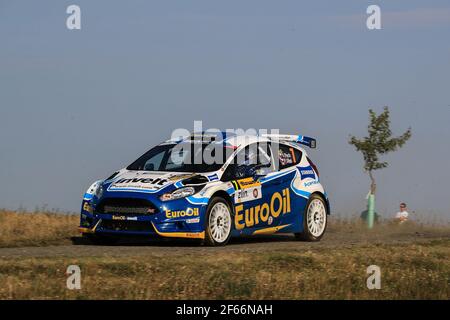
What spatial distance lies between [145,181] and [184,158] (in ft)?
3.90

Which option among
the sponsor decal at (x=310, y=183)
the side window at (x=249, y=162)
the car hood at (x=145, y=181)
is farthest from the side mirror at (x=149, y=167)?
the sponsor decal at (x=310, y=183)

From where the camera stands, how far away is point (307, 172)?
20.2m

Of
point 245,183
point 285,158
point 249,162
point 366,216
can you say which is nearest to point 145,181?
point 245,183

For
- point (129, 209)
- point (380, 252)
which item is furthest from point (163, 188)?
point (380, 252)

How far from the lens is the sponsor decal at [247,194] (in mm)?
18231

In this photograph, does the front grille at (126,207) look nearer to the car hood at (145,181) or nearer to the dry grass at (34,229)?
the car hood at (145,181)

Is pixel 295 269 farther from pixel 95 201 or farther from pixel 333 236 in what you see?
pixel 333 236

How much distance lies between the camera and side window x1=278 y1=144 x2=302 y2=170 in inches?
776

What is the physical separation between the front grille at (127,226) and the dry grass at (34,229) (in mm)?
1517

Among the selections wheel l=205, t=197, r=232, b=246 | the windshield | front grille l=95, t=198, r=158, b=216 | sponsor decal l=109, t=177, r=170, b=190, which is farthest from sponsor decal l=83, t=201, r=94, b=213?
wheel l=205, t=197, r=232, b=246

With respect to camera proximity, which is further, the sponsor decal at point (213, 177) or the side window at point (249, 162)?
the side window at point (249, 162)

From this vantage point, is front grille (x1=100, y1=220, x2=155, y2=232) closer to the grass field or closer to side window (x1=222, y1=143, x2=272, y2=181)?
the grass field

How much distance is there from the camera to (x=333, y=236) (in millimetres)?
22359
